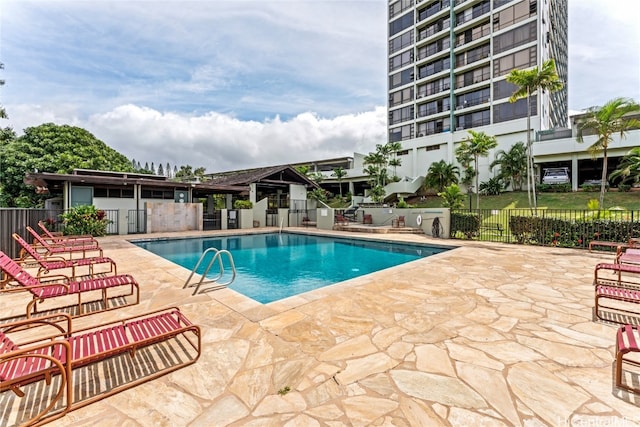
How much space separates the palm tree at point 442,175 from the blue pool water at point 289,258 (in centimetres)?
2137

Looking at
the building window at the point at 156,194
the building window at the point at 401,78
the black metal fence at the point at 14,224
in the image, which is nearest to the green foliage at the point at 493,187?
the building window at the point at 401,78

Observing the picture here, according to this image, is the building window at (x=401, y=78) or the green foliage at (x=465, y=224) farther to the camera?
the building window at (x=401, y=78)

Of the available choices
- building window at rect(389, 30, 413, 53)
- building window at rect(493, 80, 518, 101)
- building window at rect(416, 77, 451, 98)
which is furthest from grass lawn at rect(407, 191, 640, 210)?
building window at rect(389, 30, 413, 53)

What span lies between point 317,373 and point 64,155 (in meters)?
33.4

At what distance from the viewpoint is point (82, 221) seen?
13.9 m

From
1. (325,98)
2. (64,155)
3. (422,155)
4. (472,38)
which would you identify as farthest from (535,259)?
(472,38)

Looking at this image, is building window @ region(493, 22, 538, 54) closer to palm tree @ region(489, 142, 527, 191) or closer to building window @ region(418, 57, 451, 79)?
building window @ region(418, 57, 451, 79)

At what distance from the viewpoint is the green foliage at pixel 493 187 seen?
30.7m

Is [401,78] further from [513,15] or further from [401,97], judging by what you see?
[513,15]

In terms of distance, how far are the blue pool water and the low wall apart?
2920mm

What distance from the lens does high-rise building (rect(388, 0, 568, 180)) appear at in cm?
3025

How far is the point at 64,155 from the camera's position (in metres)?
26.0

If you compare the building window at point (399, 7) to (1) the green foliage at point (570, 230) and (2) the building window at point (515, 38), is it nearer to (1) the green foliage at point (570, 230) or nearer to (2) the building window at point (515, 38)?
(2) the building window at point (515, 38)

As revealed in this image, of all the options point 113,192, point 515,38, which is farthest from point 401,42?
point 113,192
